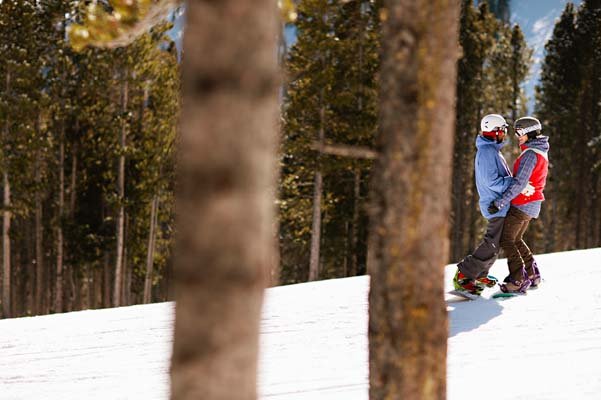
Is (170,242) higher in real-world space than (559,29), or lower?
lower

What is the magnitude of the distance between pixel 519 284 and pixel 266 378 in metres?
3.76

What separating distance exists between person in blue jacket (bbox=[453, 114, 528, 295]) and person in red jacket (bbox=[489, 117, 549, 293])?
0.29 feet

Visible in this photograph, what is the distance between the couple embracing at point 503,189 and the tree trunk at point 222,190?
5693mm

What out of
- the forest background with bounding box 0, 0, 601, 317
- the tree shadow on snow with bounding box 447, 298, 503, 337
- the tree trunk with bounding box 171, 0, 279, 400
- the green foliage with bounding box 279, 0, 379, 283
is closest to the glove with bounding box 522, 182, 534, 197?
the tree shadow on snow with bounding box 447, 298, 503, 337

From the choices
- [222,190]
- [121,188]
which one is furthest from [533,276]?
[121,188]

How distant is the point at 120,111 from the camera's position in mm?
21594

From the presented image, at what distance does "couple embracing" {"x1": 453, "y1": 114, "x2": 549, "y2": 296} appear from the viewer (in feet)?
23.2

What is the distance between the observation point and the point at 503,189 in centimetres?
719

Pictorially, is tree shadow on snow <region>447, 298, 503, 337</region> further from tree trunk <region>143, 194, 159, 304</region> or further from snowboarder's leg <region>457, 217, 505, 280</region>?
tree trunk <region>143, 194, 159, 304</region>

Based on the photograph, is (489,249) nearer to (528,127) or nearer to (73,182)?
(528,127)

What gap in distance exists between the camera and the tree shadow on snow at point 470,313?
6.68 m

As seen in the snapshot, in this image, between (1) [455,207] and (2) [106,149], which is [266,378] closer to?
(2) [106,149]

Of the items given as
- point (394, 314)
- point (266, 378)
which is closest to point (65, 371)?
point (266, 378)

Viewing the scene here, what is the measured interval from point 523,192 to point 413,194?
4.96 meters
